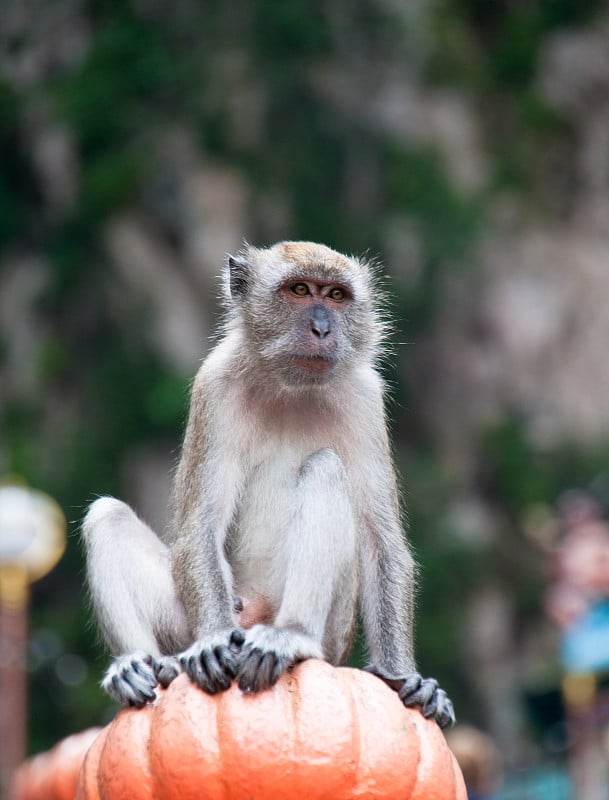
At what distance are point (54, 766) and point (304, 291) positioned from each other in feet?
8.24

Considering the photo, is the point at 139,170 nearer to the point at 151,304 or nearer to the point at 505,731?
the point at 151,304

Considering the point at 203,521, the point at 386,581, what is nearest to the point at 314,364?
the point at 203,521

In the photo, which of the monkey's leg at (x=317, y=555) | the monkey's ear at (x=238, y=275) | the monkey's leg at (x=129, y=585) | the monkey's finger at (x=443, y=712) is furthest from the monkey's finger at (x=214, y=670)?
the monkey's ear at (x=238, y=275)

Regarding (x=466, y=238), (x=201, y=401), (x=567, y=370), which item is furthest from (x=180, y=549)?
(x=567, y=370)

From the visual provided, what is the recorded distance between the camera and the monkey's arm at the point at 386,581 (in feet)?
15.4

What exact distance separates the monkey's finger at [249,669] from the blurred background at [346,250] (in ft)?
49.5

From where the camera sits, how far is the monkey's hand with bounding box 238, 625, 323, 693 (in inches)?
140

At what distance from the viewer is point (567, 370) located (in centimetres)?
2223

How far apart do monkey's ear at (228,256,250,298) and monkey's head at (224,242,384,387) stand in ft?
0.27

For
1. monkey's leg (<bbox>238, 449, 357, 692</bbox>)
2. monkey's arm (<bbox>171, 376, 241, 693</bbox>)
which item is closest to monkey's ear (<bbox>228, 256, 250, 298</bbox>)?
monkey's arm (<bbox>171, 376, 241, 693</bbox>)

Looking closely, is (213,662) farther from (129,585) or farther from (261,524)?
(261,524)

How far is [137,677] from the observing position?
392 cm

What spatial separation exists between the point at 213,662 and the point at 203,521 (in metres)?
1.08

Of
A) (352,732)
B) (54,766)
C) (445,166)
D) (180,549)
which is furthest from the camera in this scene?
(445,166)
